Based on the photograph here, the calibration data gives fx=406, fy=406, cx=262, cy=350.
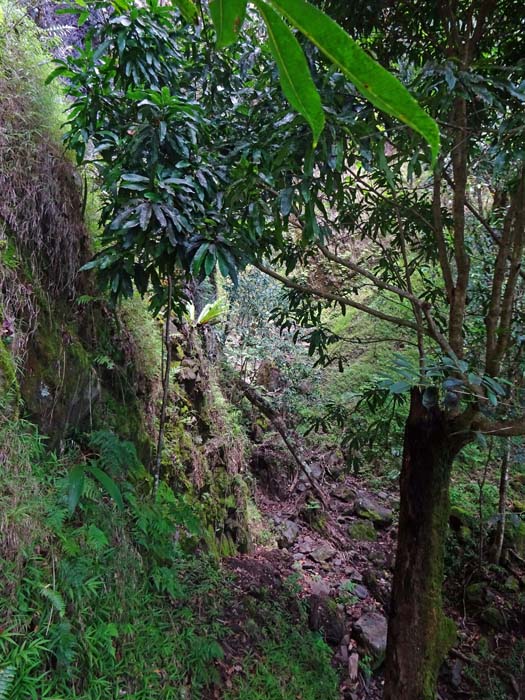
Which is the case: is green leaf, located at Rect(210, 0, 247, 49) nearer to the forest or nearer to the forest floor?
the forest

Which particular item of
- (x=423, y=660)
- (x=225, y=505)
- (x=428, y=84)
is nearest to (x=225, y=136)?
(x=428, y=84)

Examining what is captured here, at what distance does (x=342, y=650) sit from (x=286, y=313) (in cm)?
283

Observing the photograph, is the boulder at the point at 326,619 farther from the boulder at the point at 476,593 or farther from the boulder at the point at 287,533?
the boulder at the point at 476,593

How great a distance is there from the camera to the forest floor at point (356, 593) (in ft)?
10.8

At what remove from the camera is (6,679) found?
1.30m

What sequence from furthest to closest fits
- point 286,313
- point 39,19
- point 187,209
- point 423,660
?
point 39,19 < point 286,313 < point 423,660 < point 187,209

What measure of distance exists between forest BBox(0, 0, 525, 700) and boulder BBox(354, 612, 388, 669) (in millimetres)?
23

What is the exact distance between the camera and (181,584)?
262cm

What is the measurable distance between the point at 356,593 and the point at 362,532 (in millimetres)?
991

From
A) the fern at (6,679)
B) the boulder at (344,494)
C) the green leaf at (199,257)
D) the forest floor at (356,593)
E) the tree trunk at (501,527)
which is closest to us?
the fern at (6,679)

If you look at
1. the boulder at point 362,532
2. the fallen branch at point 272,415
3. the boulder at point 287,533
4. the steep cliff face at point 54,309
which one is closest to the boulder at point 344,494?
the fallen branch at point 272,415

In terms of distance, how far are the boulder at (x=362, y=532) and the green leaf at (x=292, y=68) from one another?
5.30 m

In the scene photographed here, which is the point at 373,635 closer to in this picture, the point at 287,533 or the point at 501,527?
the point at 287,533

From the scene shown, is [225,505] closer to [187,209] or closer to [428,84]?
[187,209]
